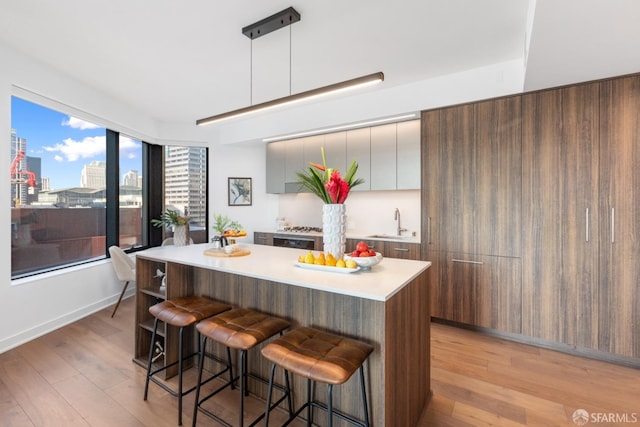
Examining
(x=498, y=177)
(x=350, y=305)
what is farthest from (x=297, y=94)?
(x=498, y=177)

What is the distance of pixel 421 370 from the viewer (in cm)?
196

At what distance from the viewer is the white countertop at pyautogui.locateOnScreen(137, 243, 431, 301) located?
4.87 feet

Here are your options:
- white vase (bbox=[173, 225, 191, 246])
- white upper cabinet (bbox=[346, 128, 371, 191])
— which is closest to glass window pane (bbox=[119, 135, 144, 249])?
white vase (bbox=[173, 225, 191, 246])

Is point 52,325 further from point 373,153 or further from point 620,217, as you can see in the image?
point 620,217

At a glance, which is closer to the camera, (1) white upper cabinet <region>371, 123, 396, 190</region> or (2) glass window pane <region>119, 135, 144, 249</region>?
(1) white upper cabinet <region>371, 123, 396, 190</region>

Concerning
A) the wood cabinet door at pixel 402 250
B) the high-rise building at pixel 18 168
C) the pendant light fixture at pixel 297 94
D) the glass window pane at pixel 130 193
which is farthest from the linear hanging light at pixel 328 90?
the glass window pane at pixel 130 193

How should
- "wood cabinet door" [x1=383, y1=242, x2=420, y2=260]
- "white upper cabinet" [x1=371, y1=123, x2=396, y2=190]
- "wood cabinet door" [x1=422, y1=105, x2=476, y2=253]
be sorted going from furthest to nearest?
"white upper cabinet" [x1=371, y1=123, x2=396, y2=190], "wood cabinet door" [x1=383, y1=242, x2=420, y2=260], "wood cabinet door" [x1=422, y1=105, x2=476, y2=253]

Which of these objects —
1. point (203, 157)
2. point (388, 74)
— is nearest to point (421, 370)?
point (388, 74)

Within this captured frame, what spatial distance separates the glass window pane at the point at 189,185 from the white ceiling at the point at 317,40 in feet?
5.62

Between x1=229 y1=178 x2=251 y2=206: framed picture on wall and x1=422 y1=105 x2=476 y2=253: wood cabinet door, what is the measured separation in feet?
10.4

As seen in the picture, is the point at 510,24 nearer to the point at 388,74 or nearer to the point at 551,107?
the point at 551,107

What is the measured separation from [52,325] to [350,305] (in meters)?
3.50

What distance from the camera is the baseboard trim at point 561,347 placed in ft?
8.36

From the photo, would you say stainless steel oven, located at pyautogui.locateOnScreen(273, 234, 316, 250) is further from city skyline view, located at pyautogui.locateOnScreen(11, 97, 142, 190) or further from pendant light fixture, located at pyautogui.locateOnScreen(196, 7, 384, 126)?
city skyline view, located at pyautogui.locateOnScreen(11, 97, 142, 190)
